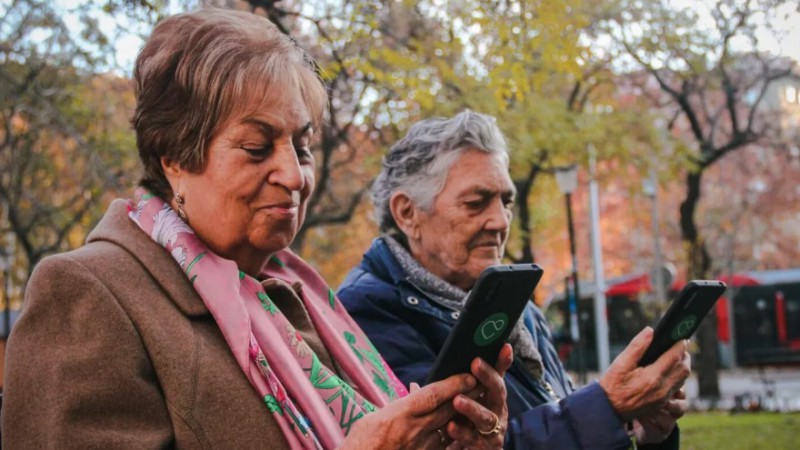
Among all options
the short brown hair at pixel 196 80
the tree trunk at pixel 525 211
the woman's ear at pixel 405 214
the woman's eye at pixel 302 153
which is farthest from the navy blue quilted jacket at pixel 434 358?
the tree trunk at pixel 525 211

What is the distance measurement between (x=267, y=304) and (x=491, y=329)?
1.93 ft

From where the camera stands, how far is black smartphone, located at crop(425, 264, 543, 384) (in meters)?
1.83

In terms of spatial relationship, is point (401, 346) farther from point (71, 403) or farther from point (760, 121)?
point (760, 121)

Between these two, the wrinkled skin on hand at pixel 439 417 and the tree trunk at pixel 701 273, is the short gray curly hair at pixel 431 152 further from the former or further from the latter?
the tree trunk at pixel 701 273

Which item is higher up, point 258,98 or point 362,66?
point 362,66

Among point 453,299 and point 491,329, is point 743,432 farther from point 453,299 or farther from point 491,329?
point 491,329

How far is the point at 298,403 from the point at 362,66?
5.86 meters

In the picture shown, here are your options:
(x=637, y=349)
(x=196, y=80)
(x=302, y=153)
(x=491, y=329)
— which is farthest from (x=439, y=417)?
(x=637, y=349)

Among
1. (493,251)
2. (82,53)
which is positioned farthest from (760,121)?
(493,251)

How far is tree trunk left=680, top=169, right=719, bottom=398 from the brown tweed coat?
59.5 ft

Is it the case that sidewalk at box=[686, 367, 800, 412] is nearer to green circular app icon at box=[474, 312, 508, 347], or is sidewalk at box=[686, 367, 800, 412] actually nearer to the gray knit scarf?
the gray knit scarf

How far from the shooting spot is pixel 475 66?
10.6 m

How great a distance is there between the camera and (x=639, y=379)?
9.32 ft

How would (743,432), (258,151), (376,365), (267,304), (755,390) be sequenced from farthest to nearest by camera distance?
1. (755,390)
2. (743,432)
3. (376,365)
4. (267,304)
5. (258,151)
